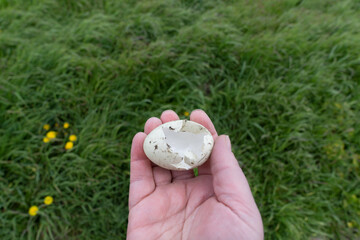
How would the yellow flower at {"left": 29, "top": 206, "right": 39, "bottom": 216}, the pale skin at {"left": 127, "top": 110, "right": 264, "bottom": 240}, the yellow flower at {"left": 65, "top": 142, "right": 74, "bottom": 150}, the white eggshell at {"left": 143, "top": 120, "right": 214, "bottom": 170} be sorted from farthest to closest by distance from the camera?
the yellow flower at {"left": 65, "top": 142, "right": 74, "bottom": 150} < the yellow flower at {"left": 29, "top": 206, "right": 39, "bottom": 216} < the white eggshell at {"left": 143, "top": 120, "right": 214, "bottom": 170} < the pale skin at {"left": 127, "top": 110, "right": 264, "bottom": 240}

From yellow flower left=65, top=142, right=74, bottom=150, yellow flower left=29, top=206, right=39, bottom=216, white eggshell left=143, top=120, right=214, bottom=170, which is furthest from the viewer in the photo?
yellow flower left=65, top=142, right=74, bottom=150

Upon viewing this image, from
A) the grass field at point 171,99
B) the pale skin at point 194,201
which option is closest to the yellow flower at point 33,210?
the grass field at point 171,99

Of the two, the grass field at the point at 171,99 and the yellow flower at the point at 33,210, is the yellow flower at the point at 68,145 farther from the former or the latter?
the yellow flower at the point at 33,210

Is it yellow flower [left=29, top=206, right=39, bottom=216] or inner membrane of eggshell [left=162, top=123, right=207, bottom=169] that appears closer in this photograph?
inner membrane of eggshell [left=162, top=123, right=207, bottom=169]

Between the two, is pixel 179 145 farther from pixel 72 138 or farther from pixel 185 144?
pixel 72 138

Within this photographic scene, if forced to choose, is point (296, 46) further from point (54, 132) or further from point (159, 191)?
point (54, 132)

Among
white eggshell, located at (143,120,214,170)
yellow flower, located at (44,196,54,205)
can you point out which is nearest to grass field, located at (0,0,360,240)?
yellow flower, located at (44,196,54,205)

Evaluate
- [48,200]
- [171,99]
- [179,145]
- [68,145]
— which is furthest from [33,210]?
[171,99]

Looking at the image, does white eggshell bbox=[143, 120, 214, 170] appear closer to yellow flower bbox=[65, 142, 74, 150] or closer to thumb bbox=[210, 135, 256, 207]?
thumb bbox=[210, 135, 256, 207]
